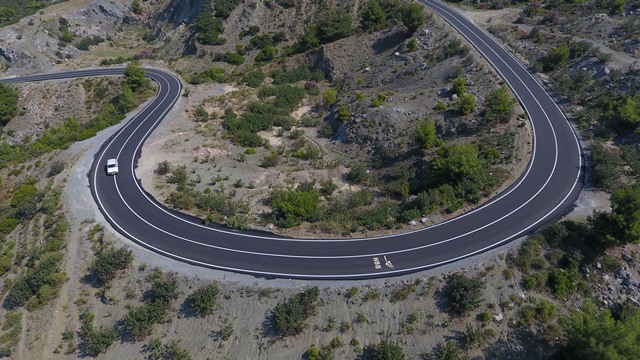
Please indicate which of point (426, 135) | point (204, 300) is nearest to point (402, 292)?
point (204, 300)

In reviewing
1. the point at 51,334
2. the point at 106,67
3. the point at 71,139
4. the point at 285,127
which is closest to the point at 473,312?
the point at 51,334

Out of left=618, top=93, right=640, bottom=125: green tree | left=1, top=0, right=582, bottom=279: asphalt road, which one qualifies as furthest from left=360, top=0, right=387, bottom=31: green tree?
left=618, top=93, right=640, bottom=125: green tree

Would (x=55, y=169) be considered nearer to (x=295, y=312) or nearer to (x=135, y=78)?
(x=135, y=78)

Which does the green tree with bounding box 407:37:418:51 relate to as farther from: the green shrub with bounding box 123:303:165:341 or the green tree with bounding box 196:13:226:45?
the green shrub with bounding box 123:303:165:341

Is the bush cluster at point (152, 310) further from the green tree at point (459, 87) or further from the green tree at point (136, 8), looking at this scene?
the green tree at point (136, 8)

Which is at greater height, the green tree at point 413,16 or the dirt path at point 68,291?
the green tree at point 413,16

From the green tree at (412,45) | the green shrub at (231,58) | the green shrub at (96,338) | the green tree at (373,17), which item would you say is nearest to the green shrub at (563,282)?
the green shrub at (96,338)
